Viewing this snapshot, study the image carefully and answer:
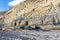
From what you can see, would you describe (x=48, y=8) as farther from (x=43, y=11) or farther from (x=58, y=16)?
(x=58, y=16)

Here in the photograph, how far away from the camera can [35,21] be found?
111750 mm

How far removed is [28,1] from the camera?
147 m

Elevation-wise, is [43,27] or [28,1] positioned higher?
[28,1]

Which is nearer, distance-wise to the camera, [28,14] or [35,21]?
[35,21]

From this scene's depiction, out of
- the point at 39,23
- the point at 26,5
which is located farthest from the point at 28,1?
the point at 39,23

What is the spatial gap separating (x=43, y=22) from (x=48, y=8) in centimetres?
1437

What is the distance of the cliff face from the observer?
4181 inches

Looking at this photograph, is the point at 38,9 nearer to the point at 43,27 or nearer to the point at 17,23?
the point at 17,23

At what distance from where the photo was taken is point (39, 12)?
402ft

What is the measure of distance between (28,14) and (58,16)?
89.8 ft

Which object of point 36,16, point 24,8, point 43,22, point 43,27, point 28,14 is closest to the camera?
point 43,27

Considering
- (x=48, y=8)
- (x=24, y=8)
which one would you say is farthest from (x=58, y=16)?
(x=24, y=8)

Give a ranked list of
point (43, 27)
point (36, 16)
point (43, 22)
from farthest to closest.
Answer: point (36, 16) < point (43, 22) < point (43, 27)

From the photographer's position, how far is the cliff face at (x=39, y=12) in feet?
348
